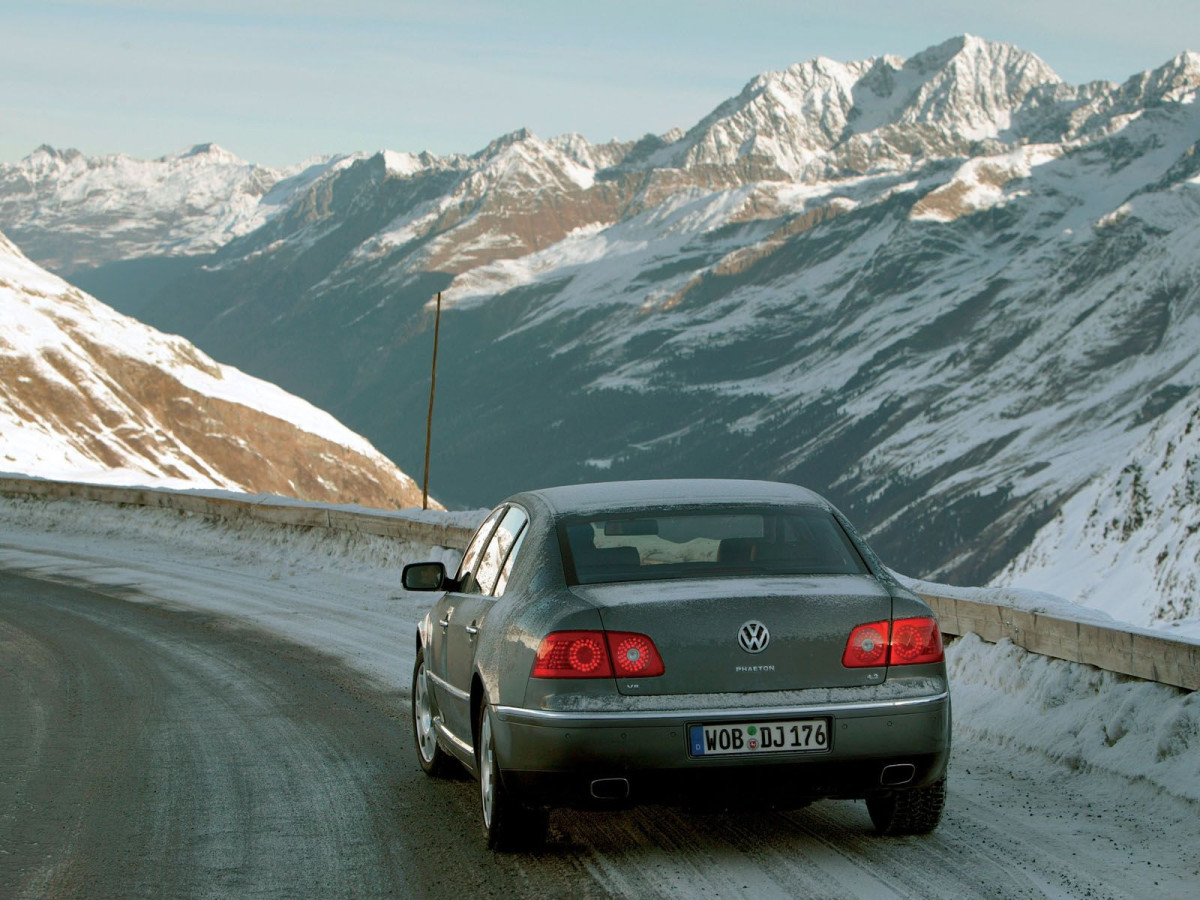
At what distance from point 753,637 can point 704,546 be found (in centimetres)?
83

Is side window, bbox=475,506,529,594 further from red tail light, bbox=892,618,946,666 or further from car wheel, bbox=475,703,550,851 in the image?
red tail light, bbox=892,618,946,666

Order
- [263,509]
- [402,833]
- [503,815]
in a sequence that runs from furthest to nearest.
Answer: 1. [263,509]
2. [402,833]
3. [503,815]

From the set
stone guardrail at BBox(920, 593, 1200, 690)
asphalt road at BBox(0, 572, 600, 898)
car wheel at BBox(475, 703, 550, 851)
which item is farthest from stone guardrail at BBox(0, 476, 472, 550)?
car wheel at BBox(475, 703, 550, 851)

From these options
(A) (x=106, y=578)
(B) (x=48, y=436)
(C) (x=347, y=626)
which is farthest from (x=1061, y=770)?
(B) (x=48, y=436)

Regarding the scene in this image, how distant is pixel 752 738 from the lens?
5.50 metres

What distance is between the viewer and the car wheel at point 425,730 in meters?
7.57

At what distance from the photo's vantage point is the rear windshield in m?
6.02

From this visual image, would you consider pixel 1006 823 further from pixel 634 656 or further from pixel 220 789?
pixel 220 789

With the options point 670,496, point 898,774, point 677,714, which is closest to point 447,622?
point 670,496

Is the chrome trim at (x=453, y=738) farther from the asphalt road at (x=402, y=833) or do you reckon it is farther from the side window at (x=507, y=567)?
the side window at (x=507, y=567)

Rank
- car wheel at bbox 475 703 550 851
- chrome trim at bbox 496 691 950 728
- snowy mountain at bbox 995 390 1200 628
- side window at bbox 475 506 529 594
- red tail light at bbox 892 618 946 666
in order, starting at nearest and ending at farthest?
chrome trim at bbox 496 691 950 728, red tail light at bbox 892 618 946 666, car wheel at bbox 475 703 550 851, side window at bbox 475 506 529 594, snowy mountain at bbox 995 390 1200 628

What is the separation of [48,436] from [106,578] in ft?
495

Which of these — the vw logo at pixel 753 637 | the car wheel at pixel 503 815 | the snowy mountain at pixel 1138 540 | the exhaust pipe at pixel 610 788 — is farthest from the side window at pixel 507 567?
the snowy mountain at pixel 1138 540

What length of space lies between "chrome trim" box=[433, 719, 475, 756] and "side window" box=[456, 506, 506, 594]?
0.66 meters
